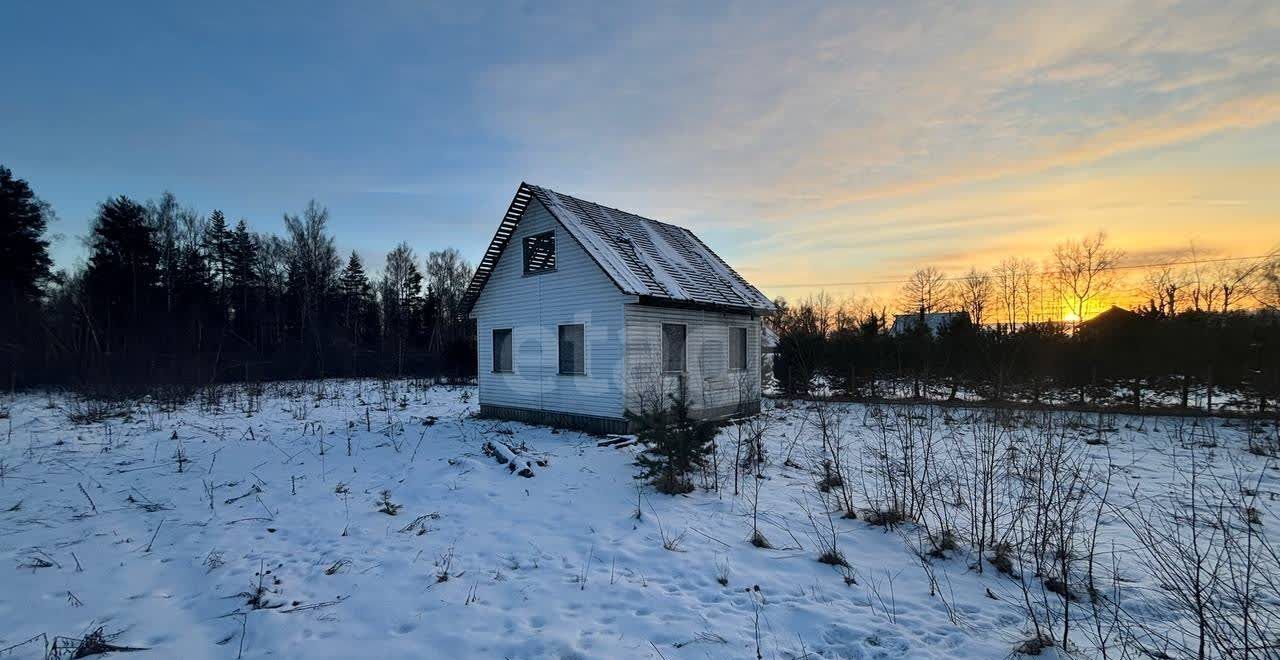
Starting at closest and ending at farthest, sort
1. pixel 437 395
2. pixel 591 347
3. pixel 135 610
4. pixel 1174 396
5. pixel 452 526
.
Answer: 1. pixel 135 610
2. pixel 452 526
3. pixel 591 347
4. pixel 1174 396
5. pixel 437 395

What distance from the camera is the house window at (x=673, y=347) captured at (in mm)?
12305

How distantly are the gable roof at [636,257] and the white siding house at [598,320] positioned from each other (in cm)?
4

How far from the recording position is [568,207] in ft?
42.9

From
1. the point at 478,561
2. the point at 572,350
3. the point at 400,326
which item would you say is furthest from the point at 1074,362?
the point at 400,326

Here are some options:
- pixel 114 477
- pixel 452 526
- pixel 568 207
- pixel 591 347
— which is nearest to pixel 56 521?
pixel 114 477

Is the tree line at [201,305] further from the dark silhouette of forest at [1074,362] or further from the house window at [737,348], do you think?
the dark silhouette of forest at [1074,362]

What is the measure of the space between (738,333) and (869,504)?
8.75m

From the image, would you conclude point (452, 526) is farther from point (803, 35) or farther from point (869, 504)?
point (803, 35)

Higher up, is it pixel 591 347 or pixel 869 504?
pixel 591 347

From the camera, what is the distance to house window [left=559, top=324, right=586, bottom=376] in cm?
1215

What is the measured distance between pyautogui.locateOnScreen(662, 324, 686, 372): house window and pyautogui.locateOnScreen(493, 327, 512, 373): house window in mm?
4524

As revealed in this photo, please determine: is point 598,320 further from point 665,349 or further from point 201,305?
point 201,305

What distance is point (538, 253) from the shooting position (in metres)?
13.3

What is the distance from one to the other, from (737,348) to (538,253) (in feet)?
20.3
